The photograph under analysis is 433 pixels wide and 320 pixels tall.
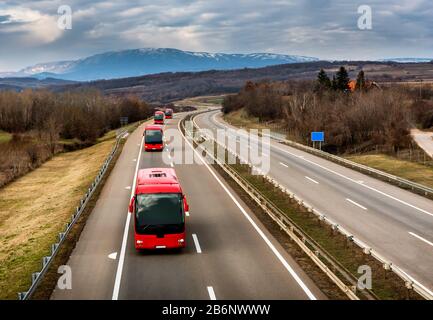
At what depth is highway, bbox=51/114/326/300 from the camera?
16.8 m

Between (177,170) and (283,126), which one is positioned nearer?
(177,170)

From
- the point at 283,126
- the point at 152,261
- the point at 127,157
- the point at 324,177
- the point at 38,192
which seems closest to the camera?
the point at 152,261

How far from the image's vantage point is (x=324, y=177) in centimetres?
4053

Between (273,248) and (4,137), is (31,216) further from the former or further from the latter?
(4,137)

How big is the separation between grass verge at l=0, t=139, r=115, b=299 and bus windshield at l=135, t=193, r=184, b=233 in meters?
4.73

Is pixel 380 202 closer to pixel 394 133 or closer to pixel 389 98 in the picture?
pixel 394 133

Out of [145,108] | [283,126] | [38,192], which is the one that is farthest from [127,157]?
[145,108]

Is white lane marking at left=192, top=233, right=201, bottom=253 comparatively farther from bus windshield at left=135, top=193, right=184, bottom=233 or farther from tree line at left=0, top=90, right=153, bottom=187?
tree line at left=0, top=90, right=153, bottom=187

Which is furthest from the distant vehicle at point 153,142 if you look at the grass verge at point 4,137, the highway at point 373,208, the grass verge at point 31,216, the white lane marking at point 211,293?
the grass verge at point 4,137

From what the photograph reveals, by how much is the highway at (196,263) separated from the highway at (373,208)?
15.0 feet

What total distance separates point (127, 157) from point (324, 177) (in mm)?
21627

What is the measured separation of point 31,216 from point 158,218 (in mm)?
17775

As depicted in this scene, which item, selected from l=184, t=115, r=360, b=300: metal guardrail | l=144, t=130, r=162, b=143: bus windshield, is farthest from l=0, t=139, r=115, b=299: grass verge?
l=184, t=115, r=360, b=300: metal guardrail

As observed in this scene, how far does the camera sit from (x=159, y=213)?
20766mm
